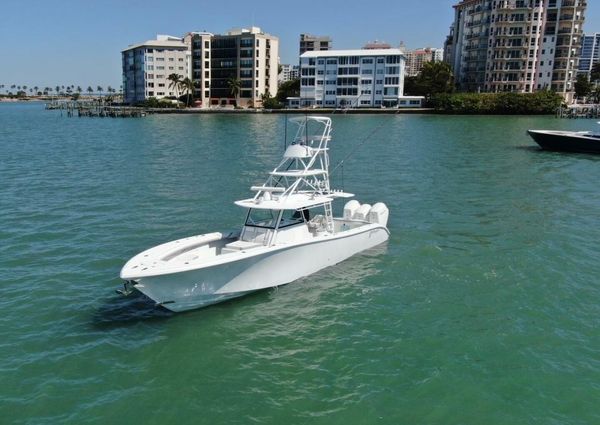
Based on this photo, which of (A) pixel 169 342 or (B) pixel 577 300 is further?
(B) pixel 577 300

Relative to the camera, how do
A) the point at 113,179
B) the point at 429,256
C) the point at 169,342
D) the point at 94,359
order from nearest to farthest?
the point at 94,359 → the point at 169,342 → the point at 429,256 → the point at 113,179

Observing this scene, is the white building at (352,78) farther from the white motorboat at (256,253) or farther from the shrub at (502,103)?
the white motorboat at (256,253)

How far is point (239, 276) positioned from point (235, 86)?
472 ft

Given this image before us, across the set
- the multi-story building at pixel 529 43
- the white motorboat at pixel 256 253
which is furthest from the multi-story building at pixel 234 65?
the white motorboat at pixel 256 253

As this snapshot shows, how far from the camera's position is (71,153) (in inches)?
2115

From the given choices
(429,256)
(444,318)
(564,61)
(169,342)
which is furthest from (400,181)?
(564,61)

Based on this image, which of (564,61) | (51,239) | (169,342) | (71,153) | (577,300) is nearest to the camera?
(169,342)

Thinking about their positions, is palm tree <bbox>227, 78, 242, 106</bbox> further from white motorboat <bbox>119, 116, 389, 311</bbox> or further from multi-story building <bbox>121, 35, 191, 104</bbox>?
white motorboat <bbox>119, 116, 389, 311</bbox>

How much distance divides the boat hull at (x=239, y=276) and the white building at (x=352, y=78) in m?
126

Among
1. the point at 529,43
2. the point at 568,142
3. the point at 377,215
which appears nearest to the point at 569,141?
the point at 568,142

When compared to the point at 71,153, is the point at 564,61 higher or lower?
higher

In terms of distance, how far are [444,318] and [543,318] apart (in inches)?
117

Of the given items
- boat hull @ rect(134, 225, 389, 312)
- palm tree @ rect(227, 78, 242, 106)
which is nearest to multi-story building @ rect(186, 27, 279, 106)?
palm tree @ rect(227, 78, 242, 106)

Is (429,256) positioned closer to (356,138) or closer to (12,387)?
(12,387)
